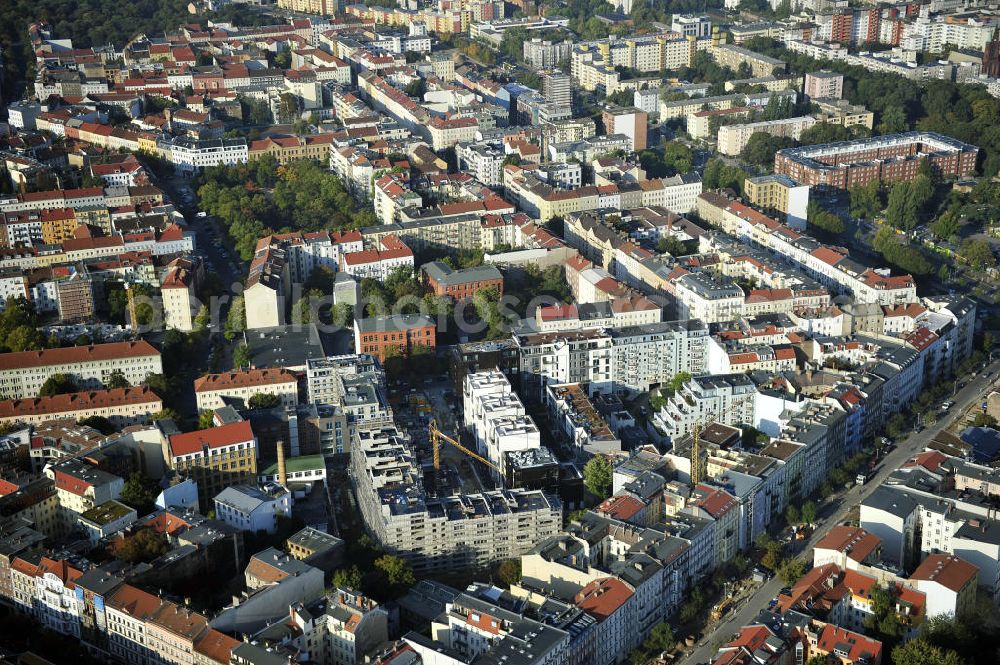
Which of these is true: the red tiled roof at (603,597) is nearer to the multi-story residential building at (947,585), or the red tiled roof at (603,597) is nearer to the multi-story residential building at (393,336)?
the multi-story residential building at (947,585)

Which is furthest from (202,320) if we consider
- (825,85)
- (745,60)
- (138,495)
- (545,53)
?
(745,60)

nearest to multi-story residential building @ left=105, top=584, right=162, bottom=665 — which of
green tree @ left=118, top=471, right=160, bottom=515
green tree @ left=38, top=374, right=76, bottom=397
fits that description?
green tree @ left=118, top=471, right=160, bottom=515

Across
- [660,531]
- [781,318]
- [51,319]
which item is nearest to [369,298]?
[51,319]

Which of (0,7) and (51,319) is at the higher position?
(0,7)

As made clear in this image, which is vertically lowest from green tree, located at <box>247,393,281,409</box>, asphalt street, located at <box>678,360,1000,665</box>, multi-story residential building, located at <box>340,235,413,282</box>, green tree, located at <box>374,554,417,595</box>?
asphalt street, located at <box>678,360,1000,665</box>

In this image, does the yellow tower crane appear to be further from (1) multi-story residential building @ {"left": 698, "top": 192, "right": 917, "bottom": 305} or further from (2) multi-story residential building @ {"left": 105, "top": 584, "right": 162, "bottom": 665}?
(1) multi-story residential building @ {"left": 698, "top": 192, "right": 917, "bottom": 305}

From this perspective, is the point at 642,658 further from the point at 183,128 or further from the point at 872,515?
the point at 183,128

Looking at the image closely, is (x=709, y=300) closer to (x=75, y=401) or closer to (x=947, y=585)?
(x=947, y=585)
